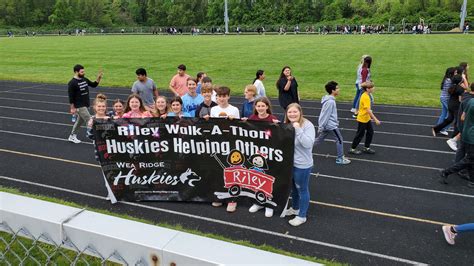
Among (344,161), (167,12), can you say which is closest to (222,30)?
(167,12)

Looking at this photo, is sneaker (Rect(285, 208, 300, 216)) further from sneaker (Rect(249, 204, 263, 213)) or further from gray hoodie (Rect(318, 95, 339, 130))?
gray hoodie (Rect(318, 95, 339, 130))

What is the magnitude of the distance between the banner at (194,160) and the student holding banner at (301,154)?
0.15 metres

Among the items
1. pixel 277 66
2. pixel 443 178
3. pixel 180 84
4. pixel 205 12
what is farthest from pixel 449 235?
pixel 205 12

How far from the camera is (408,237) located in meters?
5.71

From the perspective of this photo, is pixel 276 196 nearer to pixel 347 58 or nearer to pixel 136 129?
pixel 136 129

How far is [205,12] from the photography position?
106875 mm

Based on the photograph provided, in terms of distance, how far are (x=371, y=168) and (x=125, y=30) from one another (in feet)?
287

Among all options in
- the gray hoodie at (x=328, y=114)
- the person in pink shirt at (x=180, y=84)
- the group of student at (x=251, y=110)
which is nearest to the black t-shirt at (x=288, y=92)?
the group of student at (x=251, y=110)

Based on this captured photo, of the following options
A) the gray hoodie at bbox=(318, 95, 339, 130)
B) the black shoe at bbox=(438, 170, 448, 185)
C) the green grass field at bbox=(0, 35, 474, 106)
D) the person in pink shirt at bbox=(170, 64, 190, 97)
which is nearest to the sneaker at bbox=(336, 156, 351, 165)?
the gray hoodie at bbox=(318, 95, 339, 130)

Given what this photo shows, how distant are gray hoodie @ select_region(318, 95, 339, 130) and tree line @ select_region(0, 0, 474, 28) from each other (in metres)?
76.0

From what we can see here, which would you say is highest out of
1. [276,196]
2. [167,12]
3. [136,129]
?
[167,12]

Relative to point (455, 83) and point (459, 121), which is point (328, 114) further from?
point (455, 83)

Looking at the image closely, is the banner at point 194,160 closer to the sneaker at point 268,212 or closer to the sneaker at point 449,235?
the sneaker at point 268,212

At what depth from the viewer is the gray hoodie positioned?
8023 mm
